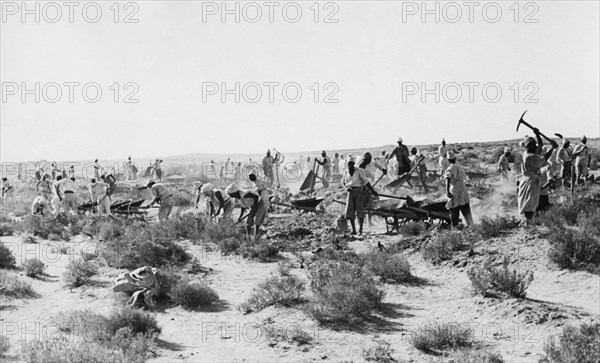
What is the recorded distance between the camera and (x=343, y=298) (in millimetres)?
8586

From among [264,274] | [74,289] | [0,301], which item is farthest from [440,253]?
[0,301]

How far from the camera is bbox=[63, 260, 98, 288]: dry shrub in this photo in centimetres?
1143

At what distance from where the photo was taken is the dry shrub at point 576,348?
5848 millimetres

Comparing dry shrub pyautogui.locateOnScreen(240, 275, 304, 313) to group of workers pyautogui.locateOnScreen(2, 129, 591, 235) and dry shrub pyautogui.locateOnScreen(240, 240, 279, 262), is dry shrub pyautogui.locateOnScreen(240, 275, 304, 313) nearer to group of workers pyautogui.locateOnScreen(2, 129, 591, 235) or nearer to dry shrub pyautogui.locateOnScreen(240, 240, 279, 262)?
dry shrub pyautogui.locateOnScreen(240, 240, 279, 262)

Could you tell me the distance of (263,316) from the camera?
905 centimetres

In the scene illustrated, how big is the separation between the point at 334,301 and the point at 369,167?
12051mm

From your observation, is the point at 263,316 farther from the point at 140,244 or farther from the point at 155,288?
the point at 140,244

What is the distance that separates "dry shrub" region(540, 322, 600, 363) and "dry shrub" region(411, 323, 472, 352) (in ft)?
3.52

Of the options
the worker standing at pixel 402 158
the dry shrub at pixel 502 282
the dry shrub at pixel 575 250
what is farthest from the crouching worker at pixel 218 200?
the dry shrub at pixel 575 250

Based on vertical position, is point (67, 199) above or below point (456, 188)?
below

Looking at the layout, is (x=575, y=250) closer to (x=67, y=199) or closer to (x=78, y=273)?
(x=78, y=273)

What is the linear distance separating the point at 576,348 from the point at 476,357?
3.37 ft

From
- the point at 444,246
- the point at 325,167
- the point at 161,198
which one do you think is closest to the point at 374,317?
the point at 444,246

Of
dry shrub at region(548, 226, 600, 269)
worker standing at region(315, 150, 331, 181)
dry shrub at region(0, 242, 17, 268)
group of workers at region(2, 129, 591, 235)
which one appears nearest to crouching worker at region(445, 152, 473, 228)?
group of workers at region(2, 129, 591, 235)
